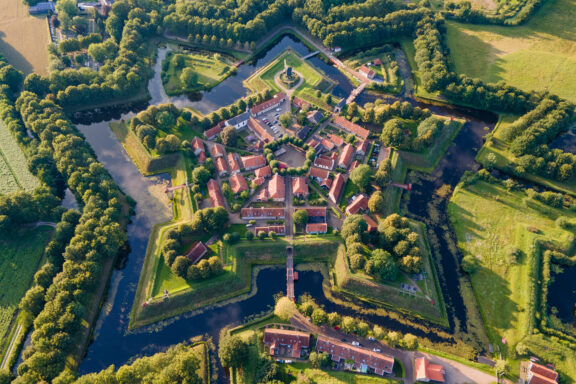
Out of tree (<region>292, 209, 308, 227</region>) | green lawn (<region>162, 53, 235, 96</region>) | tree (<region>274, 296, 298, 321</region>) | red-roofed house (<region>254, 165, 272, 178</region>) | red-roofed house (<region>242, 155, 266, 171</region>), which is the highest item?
green lawn (<region>162, 53, 235, 96</region>)

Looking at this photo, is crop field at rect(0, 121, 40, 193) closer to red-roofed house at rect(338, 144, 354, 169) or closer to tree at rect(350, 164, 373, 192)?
red-roofed house at rect(338, 144, 354, 169)

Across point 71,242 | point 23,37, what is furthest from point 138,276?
point 23,37

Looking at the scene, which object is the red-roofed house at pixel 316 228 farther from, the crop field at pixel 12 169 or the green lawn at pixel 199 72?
the crop field at pixel 12 169

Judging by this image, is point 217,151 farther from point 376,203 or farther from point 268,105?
point 376,203

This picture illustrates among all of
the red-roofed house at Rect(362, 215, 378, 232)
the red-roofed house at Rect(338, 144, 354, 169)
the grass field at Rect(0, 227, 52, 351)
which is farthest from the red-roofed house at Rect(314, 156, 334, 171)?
the grass field at Rect(0, 227, 52, 351)

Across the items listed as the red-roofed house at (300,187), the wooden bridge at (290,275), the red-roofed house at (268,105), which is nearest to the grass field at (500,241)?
the red-roofed house at (300,187)

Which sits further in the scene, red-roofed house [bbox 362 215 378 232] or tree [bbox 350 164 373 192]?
tree [bbox 350 164 373 192]

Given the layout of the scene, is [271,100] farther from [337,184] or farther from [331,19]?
[331,19]
